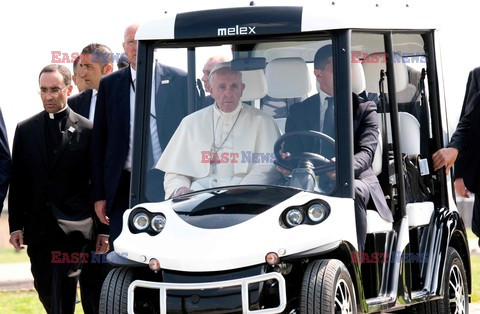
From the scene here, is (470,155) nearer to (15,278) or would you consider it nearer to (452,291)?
(452,291)

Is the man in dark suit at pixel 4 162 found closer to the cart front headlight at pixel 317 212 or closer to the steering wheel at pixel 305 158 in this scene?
the steering wheel at pixel 305 158

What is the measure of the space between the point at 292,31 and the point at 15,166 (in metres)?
2.89

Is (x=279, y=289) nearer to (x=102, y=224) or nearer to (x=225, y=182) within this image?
(x=225, y=182)

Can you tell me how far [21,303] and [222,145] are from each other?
6.48 metres

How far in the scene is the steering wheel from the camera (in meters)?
8.73

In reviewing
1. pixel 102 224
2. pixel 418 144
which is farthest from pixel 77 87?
pixel 418 144

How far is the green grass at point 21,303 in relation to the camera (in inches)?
544

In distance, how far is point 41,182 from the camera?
10.6 meters

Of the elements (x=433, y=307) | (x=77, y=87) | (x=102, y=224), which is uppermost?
(x=77, y=87)

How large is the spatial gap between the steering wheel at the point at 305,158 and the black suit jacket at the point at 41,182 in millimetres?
2376

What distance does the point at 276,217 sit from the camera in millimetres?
8328

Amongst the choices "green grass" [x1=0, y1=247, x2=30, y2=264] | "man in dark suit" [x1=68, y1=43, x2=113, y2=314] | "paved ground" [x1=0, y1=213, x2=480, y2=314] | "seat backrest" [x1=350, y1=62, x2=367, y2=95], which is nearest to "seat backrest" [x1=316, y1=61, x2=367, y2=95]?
"seat backrest" [x1=350, y1=62, x2=367, y2=95]

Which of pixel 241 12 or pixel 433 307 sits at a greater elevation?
pixel 241 12

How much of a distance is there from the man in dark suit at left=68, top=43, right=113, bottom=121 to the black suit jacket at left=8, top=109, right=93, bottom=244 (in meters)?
0.87
